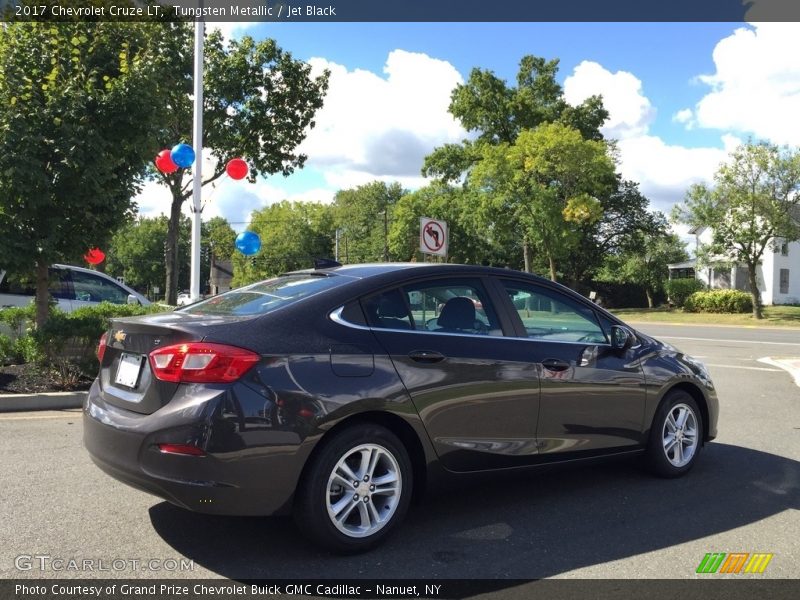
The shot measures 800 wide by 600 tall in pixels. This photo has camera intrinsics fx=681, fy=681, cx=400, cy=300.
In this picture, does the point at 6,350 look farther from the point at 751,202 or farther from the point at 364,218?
the point at 364,218

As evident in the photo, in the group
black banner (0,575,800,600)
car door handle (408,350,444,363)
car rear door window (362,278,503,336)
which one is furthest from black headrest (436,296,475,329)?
black banner (0,575,800,600)

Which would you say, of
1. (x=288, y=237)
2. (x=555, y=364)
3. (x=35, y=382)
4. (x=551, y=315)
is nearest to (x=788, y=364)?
(x=551, y=315)

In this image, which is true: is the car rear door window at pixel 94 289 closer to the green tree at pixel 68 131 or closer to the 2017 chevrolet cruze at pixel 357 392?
the green tree at pixel 68 131

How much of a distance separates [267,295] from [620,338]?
2561 millimetres

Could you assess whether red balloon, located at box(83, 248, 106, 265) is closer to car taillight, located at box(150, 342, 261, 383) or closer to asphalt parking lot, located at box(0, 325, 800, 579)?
asphalt parking lot, located at box(0, 325, 800, 579)

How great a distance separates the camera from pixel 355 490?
367 centimetres

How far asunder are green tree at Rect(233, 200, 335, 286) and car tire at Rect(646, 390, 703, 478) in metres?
73.4

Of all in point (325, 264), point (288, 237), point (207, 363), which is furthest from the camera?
point (288, 237)

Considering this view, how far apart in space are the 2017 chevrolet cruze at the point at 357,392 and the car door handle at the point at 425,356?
1 cm

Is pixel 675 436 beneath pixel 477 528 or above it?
above

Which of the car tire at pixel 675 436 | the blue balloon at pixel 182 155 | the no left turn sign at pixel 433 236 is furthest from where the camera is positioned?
the no left turn sign at pixel 433 236

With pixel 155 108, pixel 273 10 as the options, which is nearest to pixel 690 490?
pixel 155 108

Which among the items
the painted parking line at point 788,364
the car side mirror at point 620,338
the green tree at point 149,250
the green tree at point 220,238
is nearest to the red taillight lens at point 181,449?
the car side mirror at point 620,338

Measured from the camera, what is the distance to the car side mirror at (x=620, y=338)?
495cm
